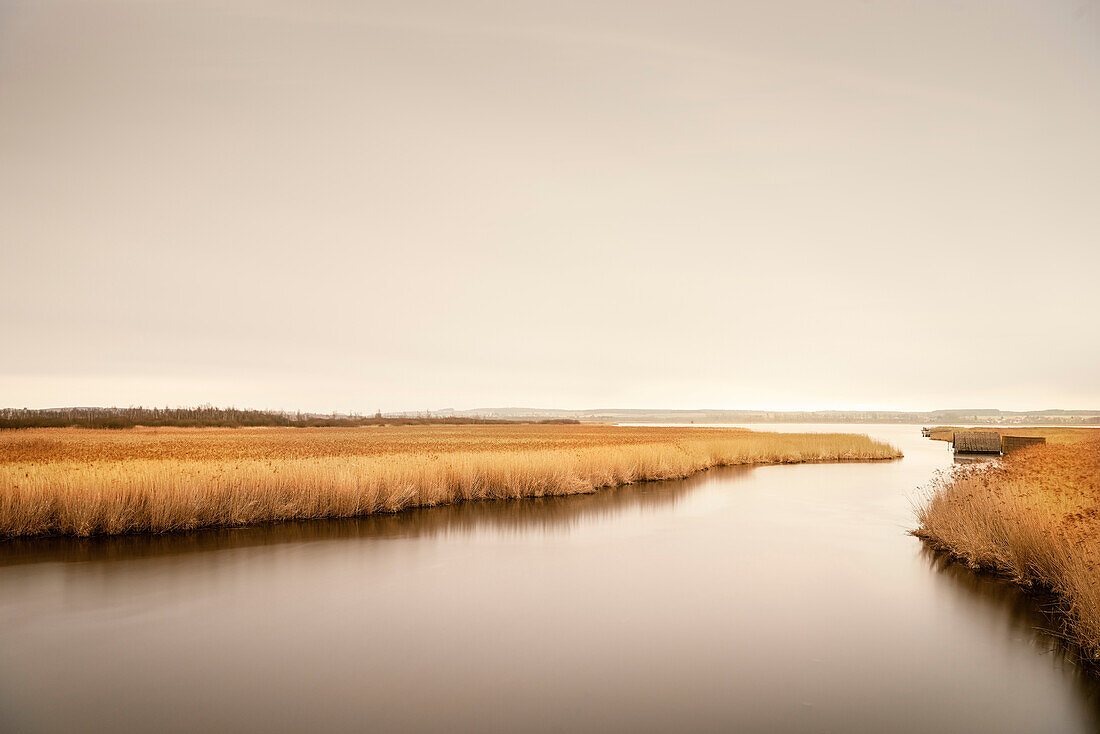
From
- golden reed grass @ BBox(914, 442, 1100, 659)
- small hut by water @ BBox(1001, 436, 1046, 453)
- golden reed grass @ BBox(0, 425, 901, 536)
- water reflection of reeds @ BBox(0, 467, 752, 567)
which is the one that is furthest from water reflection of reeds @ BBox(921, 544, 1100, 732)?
small hut by water @ BBox(1001, 436, 1046, 453)

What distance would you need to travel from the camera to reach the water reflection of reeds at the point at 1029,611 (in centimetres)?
748

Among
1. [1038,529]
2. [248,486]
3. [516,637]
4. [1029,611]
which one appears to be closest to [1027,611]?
[1029,611]

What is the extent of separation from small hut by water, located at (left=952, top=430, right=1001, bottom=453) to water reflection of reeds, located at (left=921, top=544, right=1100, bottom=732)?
35.3 meters

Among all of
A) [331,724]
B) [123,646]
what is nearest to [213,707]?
[331,724]

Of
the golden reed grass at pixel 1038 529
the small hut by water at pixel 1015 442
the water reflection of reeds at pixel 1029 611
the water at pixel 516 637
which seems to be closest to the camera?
the water at pixel 516 637

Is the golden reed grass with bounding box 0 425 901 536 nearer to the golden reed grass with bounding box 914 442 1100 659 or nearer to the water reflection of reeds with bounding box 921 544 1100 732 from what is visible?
the golden reed grass with bounding box 914 442 1100 659

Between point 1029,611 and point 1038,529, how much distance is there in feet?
5.02

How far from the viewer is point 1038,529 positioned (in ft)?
35.7

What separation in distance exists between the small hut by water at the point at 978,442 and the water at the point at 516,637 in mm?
34368

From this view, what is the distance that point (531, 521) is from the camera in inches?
751

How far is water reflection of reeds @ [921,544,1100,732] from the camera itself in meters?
7.48

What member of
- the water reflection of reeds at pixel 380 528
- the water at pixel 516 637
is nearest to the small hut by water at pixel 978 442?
the water reflection of reeds at pixel 380 528

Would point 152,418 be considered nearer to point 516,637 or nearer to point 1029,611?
point 516,637

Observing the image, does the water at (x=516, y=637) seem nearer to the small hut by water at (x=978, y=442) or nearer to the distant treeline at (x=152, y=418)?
the small hut by water at (x=978, y=442)
